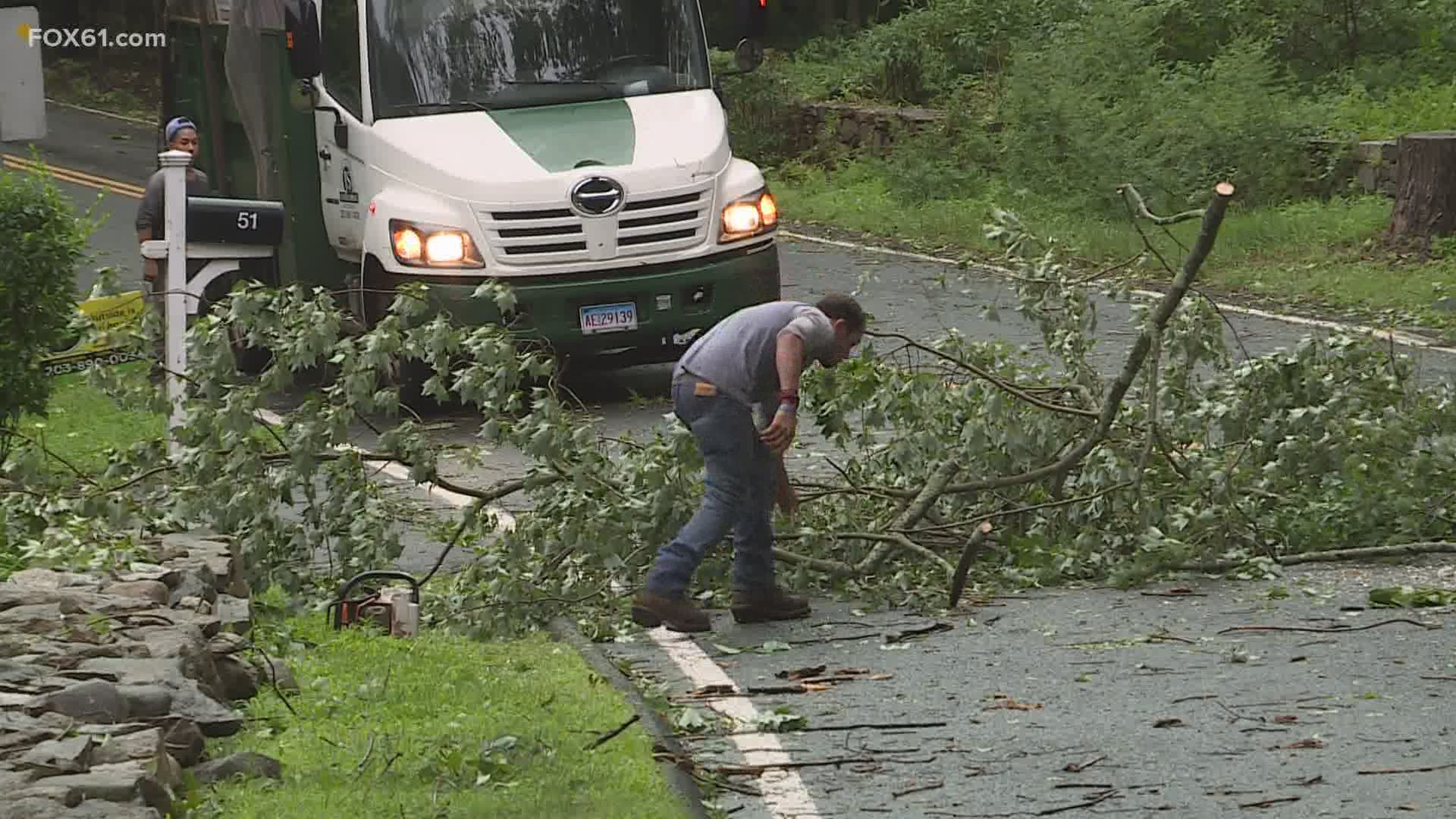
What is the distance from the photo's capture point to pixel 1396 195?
2025 cm

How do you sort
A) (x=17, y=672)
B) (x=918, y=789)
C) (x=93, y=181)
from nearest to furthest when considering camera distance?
(x=918, y=789), (x=17, y=672), (x=93, y=181)

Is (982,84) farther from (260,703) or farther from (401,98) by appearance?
(260,703)

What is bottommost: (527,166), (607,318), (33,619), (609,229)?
(33,619)

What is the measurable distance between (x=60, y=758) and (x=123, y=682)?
2.94ft

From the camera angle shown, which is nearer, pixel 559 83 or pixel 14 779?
pixel 14 779

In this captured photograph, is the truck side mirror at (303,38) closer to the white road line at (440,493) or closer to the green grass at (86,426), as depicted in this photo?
the green grass at (86,426)

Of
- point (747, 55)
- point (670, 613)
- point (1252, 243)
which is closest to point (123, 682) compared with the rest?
point (670, 613)

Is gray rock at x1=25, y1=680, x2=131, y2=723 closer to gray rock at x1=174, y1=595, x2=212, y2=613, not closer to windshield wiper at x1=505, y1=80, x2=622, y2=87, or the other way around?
gray rock at x1=174, y1=595, x2=212, y2=613

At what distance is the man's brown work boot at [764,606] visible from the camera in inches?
390

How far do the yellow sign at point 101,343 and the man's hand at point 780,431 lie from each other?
11.7ft

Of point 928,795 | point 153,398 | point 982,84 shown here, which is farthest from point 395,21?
point 982,84

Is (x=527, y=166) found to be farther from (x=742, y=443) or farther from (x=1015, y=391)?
(x=742, y=443)

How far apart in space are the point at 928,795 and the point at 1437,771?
146 cm

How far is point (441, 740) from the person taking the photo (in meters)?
7.86
